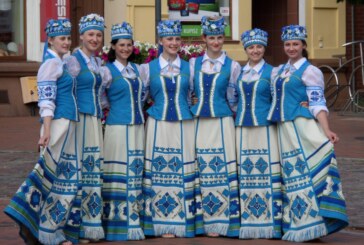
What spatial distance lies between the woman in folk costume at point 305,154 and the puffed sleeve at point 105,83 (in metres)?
1.44

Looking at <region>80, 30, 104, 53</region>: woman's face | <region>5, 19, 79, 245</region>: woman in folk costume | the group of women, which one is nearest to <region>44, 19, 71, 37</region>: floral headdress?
<region>5, 19, 79, 245</region>: woman in folk costume

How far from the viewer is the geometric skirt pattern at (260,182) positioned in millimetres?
11047

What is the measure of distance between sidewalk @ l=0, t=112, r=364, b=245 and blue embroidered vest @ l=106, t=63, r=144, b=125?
1.08 m

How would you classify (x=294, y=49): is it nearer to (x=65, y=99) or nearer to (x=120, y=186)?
(x=120, y=186)

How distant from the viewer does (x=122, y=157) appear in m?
11.0

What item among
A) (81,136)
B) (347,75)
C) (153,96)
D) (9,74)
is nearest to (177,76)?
(153,96)

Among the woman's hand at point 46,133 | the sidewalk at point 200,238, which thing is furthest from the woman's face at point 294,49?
the woman's hand at point 46,133

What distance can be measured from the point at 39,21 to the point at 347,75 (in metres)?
6.79

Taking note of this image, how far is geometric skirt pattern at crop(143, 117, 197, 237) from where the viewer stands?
11.1 meters

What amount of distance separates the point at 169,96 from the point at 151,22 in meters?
12.1

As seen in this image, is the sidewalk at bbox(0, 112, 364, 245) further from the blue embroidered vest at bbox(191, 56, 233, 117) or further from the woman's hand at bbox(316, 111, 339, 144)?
the blue embroidered vest at bbox(191, 56, 233, 117)

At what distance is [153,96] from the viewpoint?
11180mm

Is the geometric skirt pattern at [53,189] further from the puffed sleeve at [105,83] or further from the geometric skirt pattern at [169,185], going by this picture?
the geometric skirt pattern at [169,185]

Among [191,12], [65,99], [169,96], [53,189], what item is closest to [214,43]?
[169,96]
